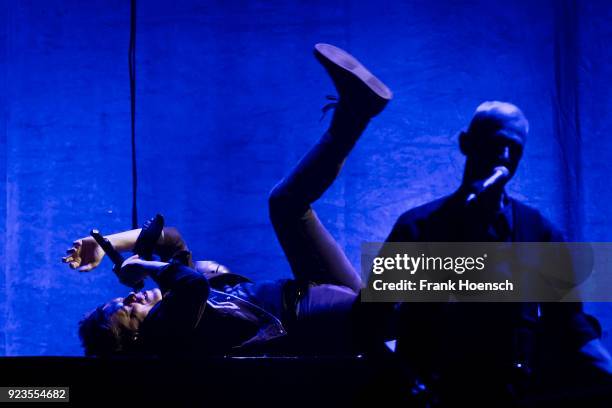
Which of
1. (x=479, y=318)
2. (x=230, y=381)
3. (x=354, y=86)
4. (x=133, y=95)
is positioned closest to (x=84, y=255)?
(x=133, y=95)

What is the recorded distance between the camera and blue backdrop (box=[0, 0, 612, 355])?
66.2 inches

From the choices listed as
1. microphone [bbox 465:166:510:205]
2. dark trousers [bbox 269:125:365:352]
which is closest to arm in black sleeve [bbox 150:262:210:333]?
dark trousers [bbox 269:125:365:352]

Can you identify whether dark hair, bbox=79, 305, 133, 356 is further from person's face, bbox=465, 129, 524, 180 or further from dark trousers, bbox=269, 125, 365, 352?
person's face, bbox=465, 129, 524, 180

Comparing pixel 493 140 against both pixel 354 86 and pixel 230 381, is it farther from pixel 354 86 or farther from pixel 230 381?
pixel 230 381

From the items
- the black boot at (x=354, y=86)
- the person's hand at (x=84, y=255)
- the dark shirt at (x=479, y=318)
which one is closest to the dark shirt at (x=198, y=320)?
the person's hand at (x=84, y=255)

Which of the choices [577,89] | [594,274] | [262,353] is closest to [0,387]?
[262,353]

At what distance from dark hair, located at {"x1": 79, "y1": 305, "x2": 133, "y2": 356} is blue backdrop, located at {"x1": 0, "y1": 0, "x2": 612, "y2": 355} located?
13 cm

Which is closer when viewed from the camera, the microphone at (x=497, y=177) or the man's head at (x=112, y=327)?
Answer: the microphone at (x=497, y=177)

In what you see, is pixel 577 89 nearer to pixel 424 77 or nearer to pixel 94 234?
pixel 424 77

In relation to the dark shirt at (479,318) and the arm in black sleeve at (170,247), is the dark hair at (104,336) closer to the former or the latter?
the arm in black sleeve at (170,247)

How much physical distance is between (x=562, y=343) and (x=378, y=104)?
0.77 metres

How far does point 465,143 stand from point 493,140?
104mm

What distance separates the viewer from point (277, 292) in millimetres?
1728

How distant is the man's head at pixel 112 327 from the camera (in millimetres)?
1694
